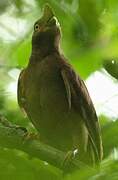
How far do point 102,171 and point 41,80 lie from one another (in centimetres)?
106

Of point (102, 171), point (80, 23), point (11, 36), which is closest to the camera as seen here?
point (102, 171)

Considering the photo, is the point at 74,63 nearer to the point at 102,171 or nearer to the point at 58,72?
the point at 58,72

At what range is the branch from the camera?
2.77ft

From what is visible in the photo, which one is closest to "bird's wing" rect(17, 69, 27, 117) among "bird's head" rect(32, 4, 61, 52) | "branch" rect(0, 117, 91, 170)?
"bird's head" rect(32, 4, 61, 52)

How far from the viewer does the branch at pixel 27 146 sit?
0.85 metres

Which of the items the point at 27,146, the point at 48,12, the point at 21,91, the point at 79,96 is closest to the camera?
the point at 27,146

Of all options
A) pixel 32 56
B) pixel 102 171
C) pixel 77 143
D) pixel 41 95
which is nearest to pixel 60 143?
pixel 77 143

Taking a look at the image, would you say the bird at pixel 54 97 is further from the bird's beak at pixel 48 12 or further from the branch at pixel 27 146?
the branch at pixel 27 146

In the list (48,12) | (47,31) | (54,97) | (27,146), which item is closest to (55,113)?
(54,97)

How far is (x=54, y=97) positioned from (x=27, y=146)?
1.73 feet

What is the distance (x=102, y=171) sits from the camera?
47cm

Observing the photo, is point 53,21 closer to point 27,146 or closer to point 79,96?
point 79,96

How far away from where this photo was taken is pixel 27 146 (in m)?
0.97

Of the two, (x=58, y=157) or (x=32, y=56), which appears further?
(x=32, y=56)
